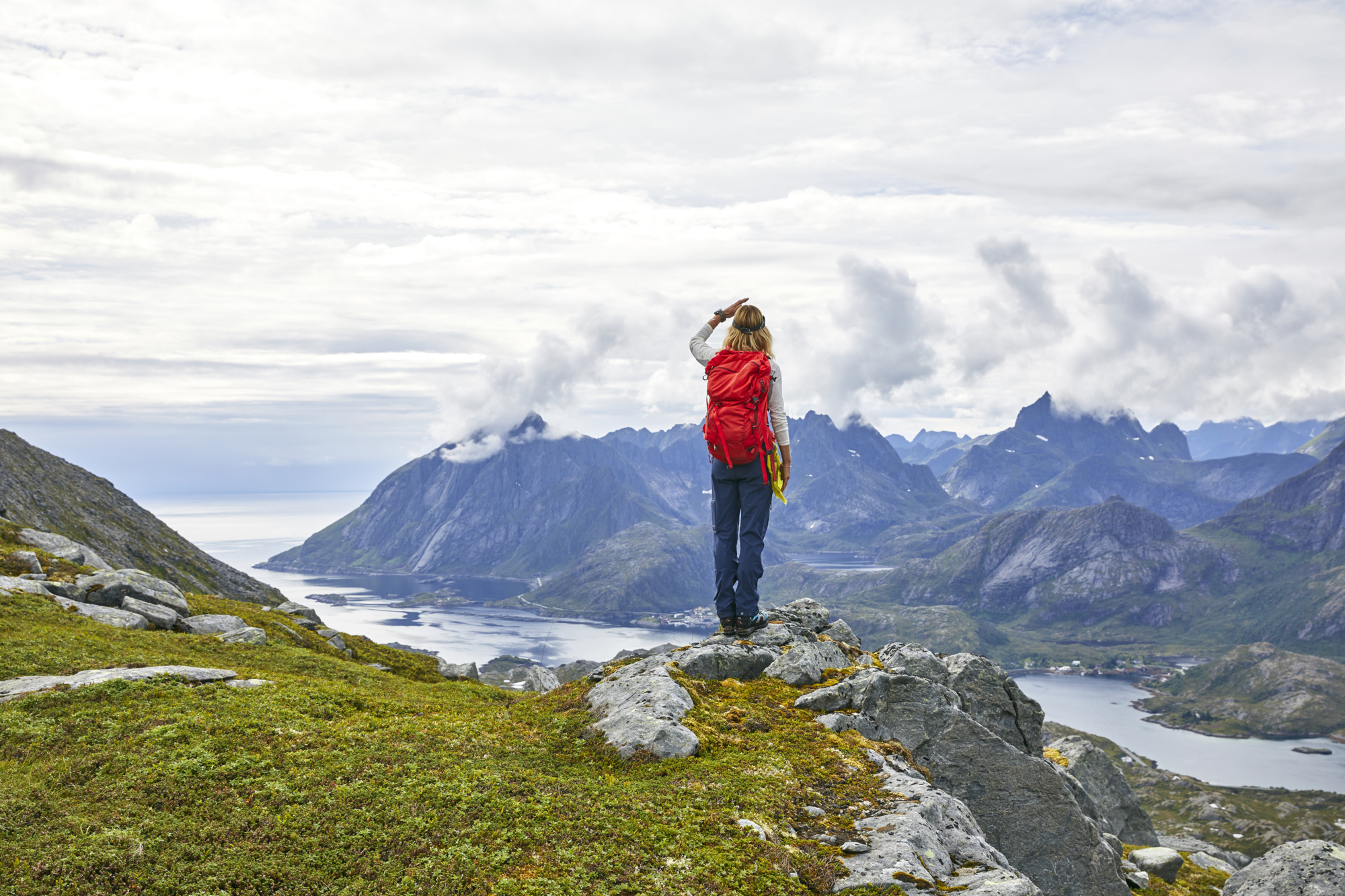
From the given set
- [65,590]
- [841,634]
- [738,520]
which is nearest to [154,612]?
[65,590]

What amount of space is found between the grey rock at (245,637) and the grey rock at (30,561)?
794cm

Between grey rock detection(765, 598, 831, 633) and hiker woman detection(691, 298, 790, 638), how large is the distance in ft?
16.8

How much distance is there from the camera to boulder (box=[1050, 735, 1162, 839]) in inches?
1560

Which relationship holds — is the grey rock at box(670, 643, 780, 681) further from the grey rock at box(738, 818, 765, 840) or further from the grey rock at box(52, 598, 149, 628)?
the grey rock at box(52, 598, 149, 628)

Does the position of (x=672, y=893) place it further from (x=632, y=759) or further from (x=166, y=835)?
(x=166, y=835)

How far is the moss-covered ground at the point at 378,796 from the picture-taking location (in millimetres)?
8258

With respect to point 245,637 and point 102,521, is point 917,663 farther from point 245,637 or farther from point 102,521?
point 102,521

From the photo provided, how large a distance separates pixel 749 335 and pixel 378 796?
1212 centimetres

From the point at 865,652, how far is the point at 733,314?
41.4 ft

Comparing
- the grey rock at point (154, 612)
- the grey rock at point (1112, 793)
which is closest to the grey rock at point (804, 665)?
the grey rock at point (154, 612)

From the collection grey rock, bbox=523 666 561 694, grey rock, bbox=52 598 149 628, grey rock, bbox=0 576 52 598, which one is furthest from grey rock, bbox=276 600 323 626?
grey rock, bbox=52 598 149 628

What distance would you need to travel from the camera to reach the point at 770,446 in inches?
683

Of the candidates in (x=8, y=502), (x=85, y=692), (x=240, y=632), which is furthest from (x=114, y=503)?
(x=85, y=692)

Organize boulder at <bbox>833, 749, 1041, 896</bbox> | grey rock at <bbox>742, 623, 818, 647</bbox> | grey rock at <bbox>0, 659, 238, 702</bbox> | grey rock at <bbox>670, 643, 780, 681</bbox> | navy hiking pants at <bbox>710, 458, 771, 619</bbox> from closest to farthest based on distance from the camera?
boulder at <bbox>833, 749, 1041, 896</bbox> < grey rock at <bbox>0, 659, 238, 702</bbox> < navy hiking pants at <bbox>710, 458, 771, 619</bbox> < grey rock at <bbox>670, 643, 780, 681</bbox> < grey rock at <bbox>742, 623, 818, 647</bbox>
